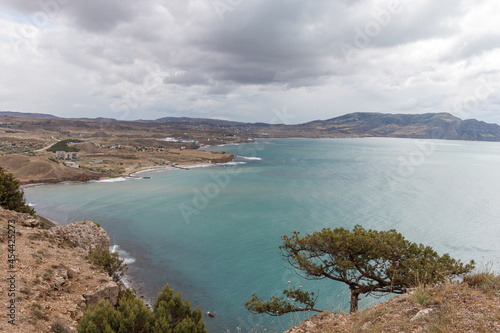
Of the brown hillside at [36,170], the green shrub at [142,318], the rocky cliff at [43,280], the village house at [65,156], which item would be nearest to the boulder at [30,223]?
the rocky cliff at [43,280]

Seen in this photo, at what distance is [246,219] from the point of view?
46.1 meters

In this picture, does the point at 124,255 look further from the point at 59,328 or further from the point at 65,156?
the point at 65,156

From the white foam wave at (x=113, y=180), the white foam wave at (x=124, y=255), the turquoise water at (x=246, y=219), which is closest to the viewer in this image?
the turquoise water at (x=246, y=219)

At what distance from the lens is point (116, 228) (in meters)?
40.0

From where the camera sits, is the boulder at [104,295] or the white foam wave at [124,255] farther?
the white foam wave at [124,255]

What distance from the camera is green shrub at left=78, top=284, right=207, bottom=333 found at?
9570mm

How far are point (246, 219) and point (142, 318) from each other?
35932 millimetres

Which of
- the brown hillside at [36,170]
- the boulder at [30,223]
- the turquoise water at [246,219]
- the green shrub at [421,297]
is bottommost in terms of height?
the turquoise water at [246,219]

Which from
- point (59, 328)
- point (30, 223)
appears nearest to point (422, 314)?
point (59, 328)

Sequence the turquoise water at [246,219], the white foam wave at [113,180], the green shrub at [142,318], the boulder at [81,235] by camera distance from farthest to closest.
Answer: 1. the white foam wave at [113,180]
2. the turquoise water at [246,219]
3. the boulder at [81,235]
4. the green shrub at [142,318]

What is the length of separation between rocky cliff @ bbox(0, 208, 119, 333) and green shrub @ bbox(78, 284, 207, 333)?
169cm

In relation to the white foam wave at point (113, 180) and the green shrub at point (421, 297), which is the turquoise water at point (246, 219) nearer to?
the green shrub at point (421, 297)

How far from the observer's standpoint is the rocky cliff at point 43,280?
33.3ft

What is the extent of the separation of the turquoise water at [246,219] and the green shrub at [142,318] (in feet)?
15.9
